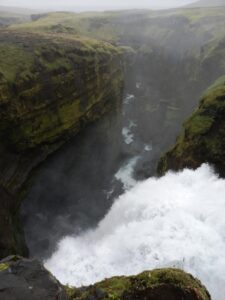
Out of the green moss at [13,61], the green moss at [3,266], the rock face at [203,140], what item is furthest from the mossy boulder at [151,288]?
the green moss at [13,61]

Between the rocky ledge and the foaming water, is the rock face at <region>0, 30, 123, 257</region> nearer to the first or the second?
the foaming water

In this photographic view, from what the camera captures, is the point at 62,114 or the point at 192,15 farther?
the point at 192,15

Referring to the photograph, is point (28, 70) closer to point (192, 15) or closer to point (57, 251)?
point (57, 251)

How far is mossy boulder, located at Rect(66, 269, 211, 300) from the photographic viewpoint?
11656 millimetres

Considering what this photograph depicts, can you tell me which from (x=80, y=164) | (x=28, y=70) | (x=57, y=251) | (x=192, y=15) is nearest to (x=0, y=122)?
(x=28, y=70)

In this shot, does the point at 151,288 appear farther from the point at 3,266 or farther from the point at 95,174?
the point at 95,174

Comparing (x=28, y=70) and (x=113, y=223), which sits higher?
(x=28, y=70)

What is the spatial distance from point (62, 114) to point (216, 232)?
77.3 feet

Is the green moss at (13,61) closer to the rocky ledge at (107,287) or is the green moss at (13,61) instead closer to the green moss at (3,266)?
the green moss at (3,266)

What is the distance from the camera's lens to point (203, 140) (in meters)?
37.2

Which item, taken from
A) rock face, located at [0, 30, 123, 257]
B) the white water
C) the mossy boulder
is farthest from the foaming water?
the white water

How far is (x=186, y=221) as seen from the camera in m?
26.1

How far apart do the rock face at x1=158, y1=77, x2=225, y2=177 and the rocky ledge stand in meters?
23.5

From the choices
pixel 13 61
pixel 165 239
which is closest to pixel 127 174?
pixel 13 61
